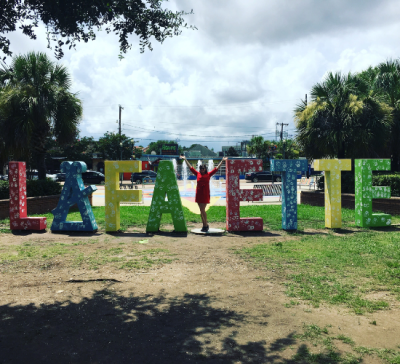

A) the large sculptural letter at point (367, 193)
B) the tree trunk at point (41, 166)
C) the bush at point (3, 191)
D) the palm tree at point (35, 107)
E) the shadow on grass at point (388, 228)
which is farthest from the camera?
the tree trunk at point (41, 166)

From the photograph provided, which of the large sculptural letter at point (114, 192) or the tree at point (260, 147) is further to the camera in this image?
the tree at point (260, 147)

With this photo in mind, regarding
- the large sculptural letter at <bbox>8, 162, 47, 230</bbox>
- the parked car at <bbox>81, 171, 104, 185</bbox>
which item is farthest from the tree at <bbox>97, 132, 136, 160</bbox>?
the large sculptural letter at <bbox>8, 162, 47, 230</bbox>

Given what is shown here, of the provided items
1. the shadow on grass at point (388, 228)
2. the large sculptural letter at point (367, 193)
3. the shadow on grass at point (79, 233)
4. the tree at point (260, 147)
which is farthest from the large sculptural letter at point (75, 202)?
the tree at point (260, 147)

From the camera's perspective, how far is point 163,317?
466cm

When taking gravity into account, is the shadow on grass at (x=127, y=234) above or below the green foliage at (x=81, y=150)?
below

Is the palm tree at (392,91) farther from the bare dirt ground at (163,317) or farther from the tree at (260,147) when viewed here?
the tree at (260,147)

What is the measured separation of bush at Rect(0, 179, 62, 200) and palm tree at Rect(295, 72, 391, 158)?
11644 mm

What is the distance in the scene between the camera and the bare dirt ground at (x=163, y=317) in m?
3.77

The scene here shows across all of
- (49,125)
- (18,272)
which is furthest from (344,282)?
(49,125)

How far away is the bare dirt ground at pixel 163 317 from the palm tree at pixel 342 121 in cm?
1233

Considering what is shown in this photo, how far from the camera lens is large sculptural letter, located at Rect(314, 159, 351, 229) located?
35.1 ft

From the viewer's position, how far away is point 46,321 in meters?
4.52

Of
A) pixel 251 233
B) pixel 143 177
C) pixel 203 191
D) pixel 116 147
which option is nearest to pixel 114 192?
pixel 203 191

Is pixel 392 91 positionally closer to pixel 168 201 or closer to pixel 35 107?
pixel 168 201
